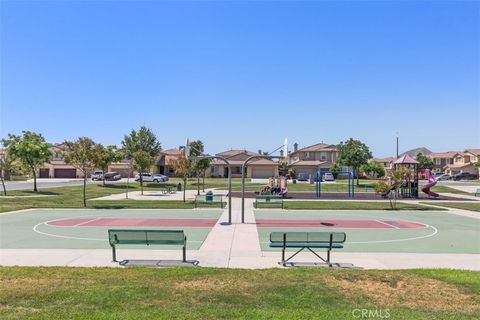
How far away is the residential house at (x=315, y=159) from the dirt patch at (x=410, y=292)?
2929 inches

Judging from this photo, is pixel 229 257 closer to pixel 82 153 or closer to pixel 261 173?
pixel 82 153

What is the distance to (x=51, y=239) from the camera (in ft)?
47.9

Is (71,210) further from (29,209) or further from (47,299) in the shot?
(47,299)

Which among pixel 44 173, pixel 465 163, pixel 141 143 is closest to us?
pixel 141 143

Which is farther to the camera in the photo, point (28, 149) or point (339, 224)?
point (28, 149)

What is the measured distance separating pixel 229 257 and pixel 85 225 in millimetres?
9191

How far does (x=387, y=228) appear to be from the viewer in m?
18.1

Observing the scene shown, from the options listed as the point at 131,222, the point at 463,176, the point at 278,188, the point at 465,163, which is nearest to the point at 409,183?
the point at 278,188

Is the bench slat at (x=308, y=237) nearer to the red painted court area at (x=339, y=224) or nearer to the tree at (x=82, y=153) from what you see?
the red painted court area at (x=339, y=224)

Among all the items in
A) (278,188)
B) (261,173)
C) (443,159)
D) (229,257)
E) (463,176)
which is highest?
(443,159)

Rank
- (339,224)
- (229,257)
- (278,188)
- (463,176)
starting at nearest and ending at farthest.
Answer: (229,257) < (339,224) < (278,188) < (463,176)

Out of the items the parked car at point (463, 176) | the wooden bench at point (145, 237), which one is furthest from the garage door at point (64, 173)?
the parked car at point (463, 176)

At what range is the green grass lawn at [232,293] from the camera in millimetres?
6629

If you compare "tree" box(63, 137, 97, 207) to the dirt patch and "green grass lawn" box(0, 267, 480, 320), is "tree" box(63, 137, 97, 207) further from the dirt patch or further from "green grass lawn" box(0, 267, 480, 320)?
the dirt patch
